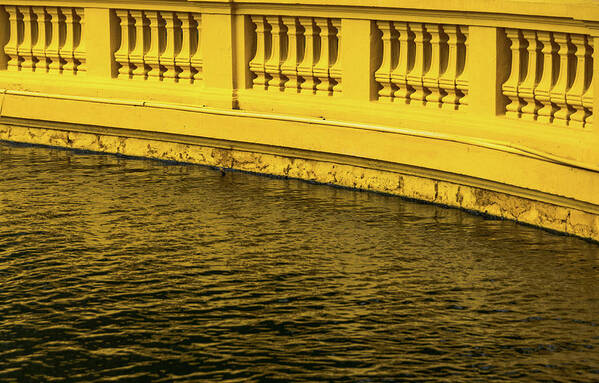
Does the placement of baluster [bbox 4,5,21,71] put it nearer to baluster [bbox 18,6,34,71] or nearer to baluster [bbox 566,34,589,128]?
baluster [bbox 18,6,34,71]

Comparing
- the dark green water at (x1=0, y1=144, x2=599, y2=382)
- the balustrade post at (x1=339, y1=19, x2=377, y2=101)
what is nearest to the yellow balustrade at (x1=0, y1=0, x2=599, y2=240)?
the balustrade post at (x1=339, y1=19, x2=377, y2=101)

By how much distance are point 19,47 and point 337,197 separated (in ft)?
14.3

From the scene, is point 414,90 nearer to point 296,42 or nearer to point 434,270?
point 296,42

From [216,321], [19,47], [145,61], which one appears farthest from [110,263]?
[19,47]

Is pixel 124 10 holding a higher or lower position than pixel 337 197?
higher

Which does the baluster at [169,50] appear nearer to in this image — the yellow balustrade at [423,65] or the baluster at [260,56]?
the baluster at [260,56]

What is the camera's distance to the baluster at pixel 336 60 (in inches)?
473

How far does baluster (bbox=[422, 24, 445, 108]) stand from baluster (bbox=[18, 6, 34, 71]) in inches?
178

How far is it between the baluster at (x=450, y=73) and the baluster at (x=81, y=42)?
13.0 ft

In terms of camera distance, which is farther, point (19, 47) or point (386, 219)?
point (19, 47)

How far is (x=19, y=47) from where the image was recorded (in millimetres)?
14516

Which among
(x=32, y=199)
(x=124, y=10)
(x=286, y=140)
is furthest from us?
(x=124, y=10)

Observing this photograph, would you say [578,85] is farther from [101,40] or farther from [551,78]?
[101,40]

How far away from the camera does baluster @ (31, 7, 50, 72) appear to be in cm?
1426
